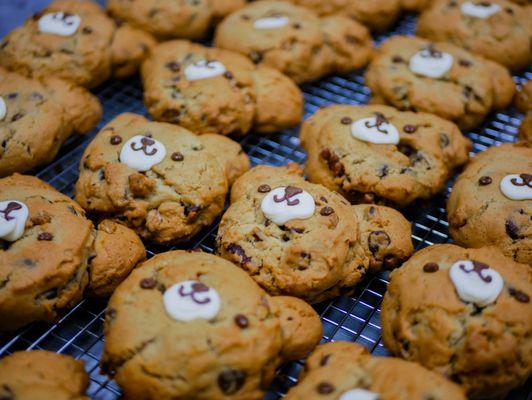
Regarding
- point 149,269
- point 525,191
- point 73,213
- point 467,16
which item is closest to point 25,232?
point 73,213

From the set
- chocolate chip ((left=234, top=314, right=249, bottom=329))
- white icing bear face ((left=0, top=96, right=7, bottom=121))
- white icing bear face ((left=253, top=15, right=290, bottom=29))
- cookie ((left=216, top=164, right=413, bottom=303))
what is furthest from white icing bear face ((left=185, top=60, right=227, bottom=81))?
chocolate chip ((left=234, top=314, right=249, bottom=329))

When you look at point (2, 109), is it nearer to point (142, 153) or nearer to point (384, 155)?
point (142, 153)

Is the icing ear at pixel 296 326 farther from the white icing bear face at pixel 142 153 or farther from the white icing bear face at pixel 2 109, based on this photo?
the white icing bear face at pixel 2 109

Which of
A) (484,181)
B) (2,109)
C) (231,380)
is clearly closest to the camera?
(231,380)

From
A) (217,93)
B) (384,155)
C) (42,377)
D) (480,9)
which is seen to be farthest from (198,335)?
(480,9)

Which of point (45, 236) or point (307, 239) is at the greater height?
point (45, 236)

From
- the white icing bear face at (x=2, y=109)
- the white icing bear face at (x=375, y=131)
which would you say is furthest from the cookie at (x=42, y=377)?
the white icing bear face at (x=375, y=131)

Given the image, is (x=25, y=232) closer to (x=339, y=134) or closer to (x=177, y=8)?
(x=339, y=134)
